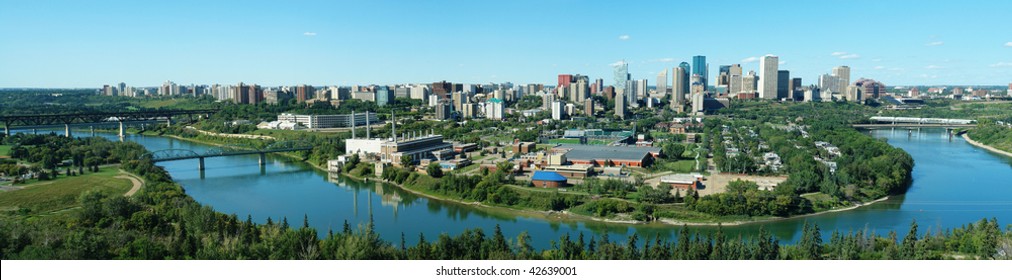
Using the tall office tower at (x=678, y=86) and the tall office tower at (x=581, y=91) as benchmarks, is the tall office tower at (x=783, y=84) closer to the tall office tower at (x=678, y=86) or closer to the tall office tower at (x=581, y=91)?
the tall office tower at (x=678, y=86)

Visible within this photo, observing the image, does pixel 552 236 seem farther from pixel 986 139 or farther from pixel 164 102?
pixel 164 102

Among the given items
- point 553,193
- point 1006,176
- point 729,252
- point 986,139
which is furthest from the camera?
point 986,139

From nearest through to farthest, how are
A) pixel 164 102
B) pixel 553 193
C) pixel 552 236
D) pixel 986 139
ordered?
pixel 552 236 < pixel 553 193 < pixel 986 139 < pixel 164 102

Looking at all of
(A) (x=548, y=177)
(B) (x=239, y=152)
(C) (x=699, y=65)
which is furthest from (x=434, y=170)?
(C) (x=699, y=65)

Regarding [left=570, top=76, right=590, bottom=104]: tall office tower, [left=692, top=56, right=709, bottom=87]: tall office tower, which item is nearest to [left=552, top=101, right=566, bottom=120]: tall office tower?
[left=570, top=76, right=590, bottom=104]: tall office tower

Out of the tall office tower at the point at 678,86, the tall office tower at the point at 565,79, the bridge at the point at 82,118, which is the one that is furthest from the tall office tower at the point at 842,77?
the bridge at the point at 82,118

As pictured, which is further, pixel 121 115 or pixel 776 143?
pixel 121 115
